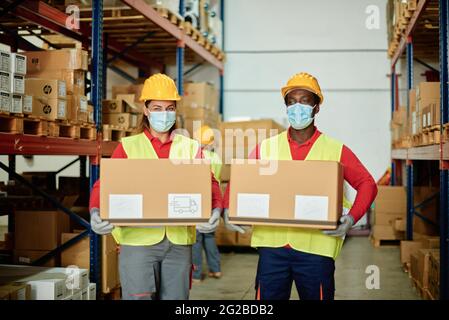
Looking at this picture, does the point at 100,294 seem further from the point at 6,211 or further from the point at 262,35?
the point at 262,35

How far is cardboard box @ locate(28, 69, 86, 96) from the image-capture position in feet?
18.5

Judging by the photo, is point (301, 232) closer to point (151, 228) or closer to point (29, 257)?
point (151, 228)

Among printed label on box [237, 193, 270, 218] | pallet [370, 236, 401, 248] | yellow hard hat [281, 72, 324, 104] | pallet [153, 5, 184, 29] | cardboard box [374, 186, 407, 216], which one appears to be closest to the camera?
printed label on box [237, 193, 270, 218]

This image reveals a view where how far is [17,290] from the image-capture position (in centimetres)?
452

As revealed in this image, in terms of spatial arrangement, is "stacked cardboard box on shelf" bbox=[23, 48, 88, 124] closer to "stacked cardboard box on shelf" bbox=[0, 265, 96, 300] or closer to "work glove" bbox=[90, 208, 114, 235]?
"stacked cardboard box on shelf" bbox=[0, 265, 96, 300]

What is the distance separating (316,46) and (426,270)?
7563 mm

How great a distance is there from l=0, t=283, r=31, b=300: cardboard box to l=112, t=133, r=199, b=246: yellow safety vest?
53.2 inches

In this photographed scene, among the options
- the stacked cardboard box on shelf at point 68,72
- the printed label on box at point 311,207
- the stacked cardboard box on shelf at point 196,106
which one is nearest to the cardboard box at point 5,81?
the stacked cardboard box on shelf at point 68,72

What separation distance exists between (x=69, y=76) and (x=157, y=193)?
8.94ft

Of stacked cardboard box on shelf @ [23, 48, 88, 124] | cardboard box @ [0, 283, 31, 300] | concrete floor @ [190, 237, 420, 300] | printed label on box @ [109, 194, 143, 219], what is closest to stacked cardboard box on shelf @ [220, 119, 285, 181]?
concrete floor @ [190, 237, 420, 300]

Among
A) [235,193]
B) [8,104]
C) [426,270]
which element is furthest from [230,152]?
[235,193]

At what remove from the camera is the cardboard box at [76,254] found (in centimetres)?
604

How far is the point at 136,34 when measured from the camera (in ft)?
31.8

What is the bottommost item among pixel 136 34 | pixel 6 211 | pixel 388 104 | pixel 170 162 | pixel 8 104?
pixel 6 211
